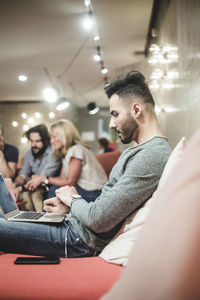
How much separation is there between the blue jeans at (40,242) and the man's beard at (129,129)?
58cm

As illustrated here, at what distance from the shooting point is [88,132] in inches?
591

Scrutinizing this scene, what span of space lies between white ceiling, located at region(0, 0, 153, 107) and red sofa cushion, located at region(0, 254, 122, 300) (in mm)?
3624

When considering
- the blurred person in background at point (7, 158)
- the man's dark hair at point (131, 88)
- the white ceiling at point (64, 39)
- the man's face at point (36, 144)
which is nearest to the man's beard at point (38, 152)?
the man's face at point (36, 144)

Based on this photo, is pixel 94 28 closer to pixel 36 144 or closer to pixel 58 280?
pixel 36 144

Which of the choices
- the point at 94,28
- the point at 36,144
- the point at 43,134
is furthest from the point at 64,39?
the point at 36,144

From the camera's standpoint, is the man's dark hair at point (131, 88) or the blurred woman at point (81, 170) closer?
the man's dark hair at point (131, 88)

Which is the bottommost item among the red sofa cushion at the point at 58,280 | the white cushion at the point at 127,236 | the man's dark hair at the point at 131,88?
the red sofa cushion at the point at 58,280

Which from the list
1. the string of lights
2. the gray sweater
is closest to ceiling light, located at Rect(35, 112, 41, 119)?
the string of lights

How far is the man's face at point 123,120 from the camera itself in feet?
5.24

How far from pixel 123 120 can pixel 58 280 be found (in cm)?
89

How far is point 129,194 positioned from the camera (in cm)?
127

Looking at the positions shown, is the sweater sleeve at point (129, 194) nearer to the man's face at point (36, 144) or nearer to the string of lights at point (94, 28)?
the man's face at point (36, 144)

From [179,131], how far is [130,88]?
95 cm

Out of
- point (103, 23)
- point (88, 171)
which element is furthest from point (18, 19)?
point (88, 171)
